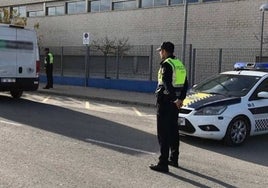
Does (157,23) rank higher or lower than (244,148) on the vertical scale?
higher

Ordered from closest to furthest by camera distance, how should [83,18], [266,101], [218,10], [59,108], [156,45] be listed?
[266,101] < [59,108] < [218,10] < [156,45] < [83,18]

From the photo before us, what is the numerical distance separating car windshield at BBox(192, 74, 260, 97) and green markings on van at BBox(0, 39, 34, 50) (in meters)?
7.43

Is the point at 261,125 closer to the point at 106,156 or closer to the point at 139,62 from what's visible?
the point at 106,156

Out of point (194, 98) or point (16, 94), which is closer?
point (194, 98)

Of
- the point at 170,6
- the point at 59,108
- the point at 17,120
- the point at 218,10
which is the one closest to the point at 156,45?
the point at 170,6

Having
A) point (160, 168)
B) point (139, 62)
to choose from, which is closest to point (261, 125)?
point (160, 168)

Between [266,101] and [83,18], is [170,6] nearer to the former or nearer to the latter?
[83,18]

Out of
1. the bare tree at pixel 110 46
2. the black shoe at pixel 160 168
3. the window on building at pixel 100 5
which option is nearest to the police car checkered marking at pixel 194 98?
the black shoe at pixel 160 168

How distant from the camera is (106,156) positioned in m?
7.78

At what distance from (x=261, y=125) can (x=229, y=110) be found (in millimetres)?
1027

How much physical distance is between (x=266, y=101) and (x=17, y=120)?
5739 millimetres

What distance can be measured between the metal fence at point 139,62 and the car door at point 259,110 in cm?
973

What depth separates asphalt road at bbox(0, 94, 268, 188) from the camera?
21.0ft

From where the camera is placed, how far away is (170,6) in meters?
25.6
